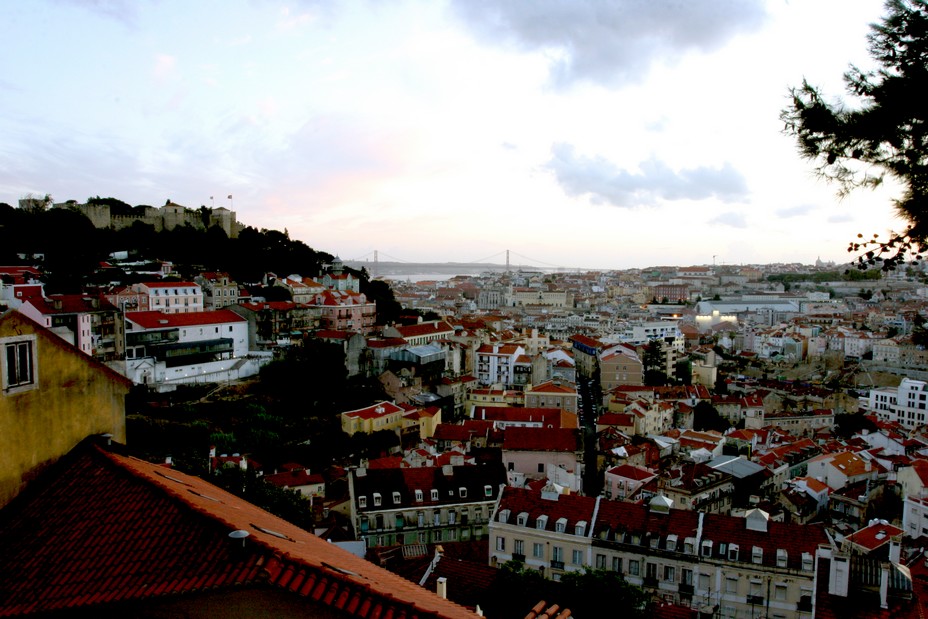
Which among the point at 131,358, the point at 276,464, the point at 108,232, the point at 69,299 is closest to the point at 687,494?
the point at 276,464

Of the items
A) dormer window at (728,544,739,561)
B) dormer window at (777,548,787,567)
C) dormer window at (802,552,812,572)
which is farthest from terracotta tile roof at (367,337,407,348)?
dormer window at (802,552,812,572)

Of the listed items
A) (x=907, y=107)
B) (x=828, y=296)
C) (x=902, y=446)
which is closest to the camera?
(x=907, y=107)

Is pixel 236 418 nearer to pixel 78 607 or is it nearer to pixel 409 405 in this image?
pixel 409 405

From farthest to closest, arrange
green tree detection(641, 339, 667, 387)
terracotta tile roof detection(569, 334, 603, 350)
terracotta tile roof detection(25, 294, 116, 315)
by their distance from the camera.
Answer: terracotta tile roof detection(569, 334, 603, 350)
green tree detection(641, 339, 667, 387)
terracotta tile roof detection(25, 294, 116, 315)

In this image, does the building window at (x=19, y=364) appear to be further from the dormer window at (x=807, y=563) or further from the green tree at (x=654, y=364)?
the green tree at (x=654, y=364)

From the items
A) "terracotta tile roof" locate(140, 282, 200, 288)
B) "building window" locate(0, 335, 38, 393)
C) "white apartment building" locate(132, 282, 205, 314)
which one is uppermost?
"building window" locate(0, 335, 38, 393)

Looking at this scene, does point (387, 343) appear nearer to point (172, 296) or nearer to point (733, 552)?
point (172, 296)

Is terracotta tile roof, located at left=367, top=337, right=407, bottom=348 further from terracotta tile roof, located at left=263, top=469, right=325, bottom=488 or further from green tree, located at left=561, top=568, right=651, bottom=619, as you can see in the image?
green tree, located at left=561, top=568, right=651, bottom=619
